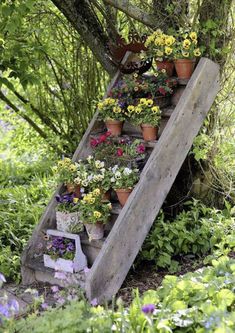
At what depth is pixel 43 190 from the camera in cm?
595

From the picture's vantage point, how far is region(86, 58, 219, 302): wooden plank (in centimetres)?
371

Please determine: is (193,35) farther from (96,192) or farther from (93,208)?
(93,208)

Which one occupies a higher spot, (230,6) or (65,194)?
(230,6)

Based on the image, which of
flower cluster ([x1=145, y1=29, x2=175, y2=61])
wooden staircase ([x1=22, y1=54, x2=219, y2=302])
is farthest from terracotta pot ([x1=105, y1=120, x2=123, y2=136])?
flower cluster ([x1=145, y1=29, x2=175, y2=61])

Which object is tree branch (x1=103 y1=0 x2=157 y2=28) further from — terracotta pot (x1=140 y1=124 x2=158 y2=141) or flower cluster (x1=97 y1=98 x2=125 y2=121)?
terracotta pot (x1=140 y1=124 x2=158 y2=141)

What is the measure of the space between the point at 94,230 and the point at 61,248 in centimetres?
28

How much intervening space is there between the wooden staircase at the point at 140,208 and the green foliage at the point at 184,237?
0.29 m

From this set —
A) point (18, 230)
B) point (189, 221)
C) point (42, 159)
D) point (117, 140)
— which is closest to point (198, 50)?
point (117, 140)

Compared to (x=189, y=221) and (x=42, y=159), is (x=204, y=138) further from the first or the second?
(x=42, y=159)

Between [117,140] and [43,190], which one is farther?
[43,190]

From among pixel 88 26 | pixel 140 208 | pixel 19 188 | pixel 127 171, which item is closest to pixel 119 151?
pixel 127 171

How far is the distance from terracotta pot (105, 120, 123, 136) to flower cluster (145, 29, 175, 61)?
1.92ft

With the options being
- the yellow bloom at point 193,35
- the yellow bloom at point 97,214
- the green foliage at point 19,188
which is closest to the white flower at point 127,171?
the yellow bloom at point 97,214

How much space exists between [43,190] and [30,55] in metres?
1.67
